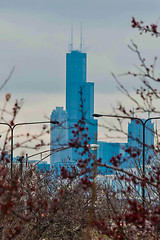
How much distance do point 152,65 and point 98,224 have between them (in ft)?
8.47

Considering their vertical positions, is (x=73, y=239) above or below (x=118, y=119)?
below

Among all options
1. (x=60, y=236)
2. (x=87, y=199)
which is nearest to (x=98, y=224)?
(x=60, y=236)

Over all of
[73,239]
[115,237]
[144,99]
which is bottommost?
[73,239]

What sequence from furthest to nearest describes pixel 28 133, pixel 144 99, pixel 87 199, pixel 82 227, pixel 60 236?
1. pixel 87 199
2. pixel 82 227
3. pixel 60 236
4. pixel 144 99
5. pixel 28 133

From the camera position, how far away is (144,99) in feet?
30.5

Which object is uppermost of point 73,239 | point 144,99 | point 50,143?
point 144,99

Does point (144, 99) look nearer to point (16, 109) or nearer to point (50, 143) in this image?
point (50, 143)

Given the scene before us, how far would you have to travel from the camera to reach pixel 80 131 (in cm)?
784

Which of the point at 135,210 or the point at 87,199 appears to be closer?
the point at 135,210

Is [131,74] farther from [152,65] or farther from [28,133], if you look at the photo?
[28,133]

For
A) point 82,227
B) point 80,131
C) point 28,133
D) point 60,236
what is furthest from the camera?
point 82,227

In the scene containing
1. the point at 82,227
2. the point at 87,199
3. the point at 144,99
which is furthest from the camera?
the point at 87,199

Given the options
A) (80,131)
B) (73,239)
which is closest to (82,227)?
(73,239)

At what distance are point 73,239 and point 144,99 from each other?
437 inches
